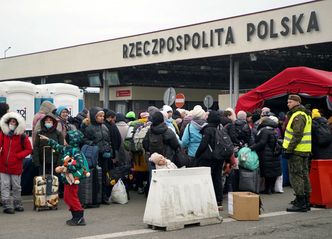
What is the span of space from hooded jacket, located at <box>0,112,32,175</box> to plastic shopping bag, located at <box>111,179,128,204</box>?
200cm

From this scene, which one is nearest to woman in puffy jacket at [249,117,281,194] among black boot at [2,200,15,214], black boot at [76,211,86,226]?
black boot at [76,211,86,226]

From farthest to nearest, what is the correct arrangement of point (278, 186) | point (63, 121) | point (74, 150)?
point (278, 186), point (63, 121), point (74, 150)

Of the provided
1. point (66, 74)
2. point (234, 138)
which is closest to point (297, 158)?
point (234, 138)

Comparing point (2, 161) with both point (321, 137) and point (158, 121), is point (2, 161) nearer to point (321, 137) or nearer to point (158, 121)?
point (158, 121)

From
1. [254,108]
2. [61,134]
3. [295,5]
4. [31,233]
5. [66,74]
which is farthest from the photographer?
[66,74]

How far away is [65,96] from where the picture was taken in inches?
595

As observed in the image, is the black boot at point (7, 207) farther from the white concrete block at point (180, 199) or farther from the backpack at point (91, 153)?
the white concrete block at point (180, 199)

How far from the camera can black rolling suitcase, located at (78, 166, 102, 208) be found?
9633mm

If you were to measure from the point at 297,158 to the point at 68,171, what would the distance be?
13.5 feet

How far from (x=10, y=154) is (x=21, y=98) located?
16.0 feet

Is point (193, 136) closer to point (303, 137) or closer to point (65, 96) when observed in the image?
point (303, 137)

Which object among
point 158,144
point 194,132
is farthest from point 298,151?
point 158,144

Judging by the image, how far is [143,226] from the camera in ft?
26.7

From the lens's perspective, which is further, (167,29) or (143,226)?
(167,29)
